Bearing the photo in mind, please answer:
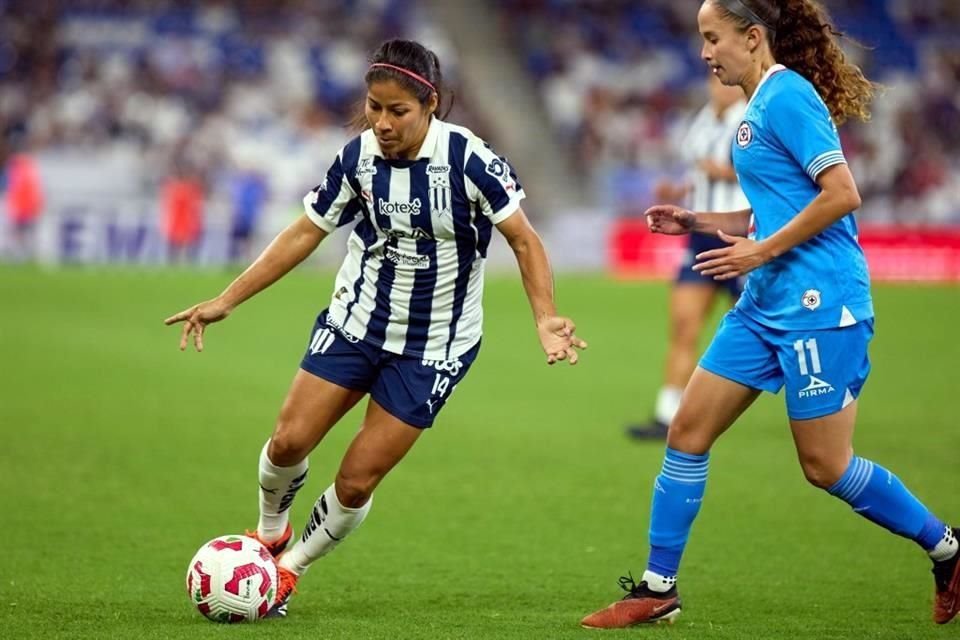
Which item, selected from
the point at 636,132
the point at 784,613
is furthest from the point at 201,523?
the point at 636,132

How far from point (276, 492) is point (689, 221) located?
1.96m

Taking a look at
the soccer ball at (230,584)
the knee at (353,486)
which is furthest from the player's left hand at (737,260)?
the soccer ball at (230,584)

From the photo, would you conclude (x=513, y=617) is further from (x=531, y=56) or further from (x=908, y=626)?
(x=531, y=56)

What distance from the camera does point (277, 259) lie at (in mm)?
5730

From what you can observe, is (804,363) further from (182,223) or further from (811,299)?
(182,223)

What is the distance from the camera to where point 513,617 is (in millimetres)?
5605

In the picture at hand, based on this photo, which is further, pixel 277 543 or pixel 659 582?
pixel 277 543

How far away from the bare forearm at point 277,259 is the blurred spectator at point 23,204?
2208 centimetres

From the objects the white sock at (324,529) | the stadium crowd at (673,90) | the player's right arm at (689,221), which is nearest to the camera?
the player's right arm at (689,221)

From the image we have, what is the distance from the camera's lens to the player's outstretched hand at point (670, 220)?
564 cm

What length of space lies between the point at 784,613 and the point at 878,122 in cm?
2724

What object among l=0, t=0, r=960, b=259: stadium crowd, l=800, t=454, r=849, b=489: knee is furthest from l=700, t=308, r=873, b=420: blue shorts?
l=0, t=0, r=960, b=259: stadium crowd

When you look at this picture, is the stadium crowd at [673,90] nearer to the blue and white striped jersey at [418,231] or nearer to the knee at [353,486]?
the blue and white striped jersey at [418,231]

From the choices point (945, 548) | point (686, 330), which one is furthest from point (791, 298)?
point (686, 330)
